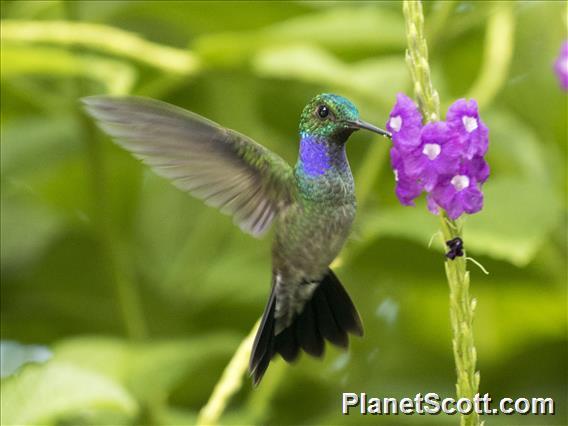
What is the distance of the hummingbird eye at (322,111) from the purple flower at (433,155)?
0.10m

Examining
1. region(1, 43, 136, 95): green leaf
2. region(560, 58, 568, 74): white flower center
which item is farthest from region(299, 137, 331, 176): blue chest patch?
region(560, 58, 568, 74): white flower center

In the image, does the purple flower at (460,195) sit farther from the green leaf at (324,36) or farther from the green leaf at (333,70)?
the green leaf at (333,70)

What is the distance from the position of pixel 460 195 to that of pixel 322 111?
6.6 inches

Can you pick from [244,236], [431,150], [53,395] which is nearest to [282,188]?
[431,150]

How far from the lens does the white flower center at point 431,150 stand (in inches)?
34.2

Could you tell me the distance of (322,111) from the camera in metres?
0.96

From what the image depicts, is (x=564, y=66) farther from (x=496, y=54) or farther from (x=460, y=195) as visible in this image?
(x=460, y=195)

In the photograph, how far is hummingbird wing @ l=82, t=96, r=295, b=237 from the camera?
96cm

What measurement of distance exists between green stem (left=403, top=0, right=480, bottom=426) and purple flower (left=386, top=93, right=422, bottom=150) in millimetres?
11

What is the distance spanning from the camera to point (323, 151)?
0.99 meters

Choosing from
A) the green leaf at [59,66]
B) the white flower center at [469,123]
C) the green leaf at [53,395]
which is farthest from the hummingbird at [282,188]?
the green leaf at [59,66]

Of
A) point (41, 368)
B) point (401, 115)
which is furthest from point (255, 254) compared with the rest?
point (401, 115)

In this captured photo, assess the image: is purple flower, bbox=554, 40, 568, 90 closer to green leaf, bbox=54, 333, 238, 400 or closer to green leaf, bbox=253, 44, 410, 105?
green leaf, bbox=253, 44, 410, 105

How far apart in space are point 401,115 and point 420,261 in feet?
4.10
